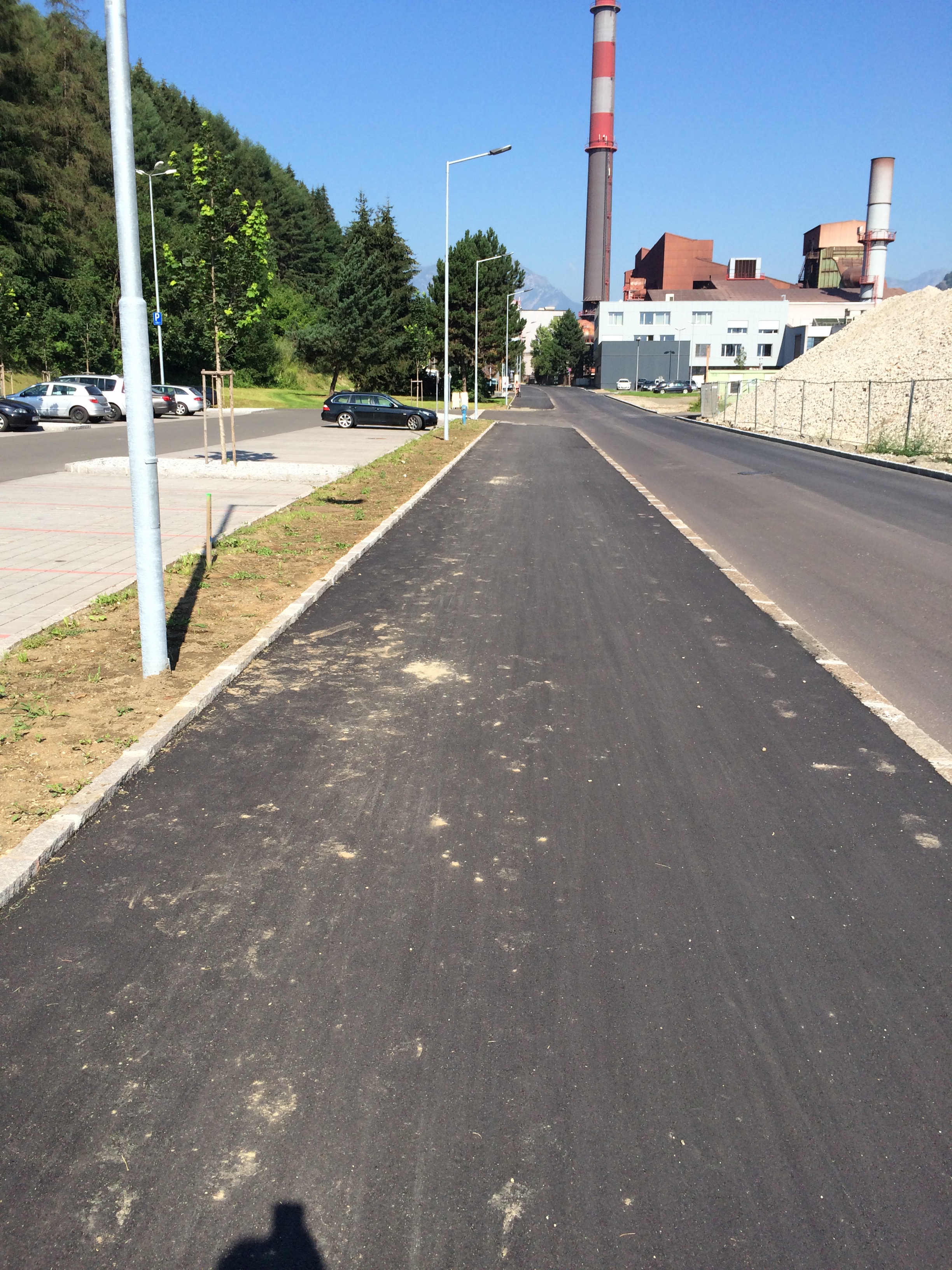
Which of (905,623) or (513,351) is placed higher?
(513,351)

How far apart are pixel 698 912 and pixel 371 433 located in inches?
1302

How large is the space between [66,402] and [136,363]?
3515 centimetres

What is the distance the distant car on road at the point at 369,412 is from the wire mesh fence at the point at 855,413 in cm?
1450

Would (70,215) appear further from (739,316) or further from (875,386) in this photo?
(739,316)

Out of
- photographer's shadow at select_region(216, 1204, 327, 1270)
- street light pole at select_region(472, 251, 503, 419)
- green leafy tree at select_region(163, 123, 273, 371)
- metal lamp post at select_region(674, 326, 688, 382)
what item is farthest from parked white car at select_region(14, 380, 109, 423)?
metal lamp post at select_region(674, 326, 688, 382)

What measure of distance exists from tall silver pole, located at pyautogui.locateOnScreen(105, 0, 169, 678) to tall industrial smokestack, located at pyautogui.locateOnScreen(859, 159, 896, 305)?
335 ft

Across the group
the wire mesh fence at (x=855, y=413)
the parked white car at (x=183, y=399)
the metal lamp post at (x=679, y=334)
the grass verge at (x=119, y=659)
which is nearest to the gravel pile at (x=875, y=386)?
the wire mesh fence at (x=855, y=413)

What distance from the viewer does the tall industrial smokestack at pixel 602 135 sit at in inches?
3984

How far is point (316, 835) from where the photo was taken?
4.56 m

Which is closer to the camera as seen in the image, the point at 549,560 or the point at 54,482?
the point at 549,560

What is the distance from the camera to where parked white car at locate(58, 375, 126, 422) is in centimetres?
3944

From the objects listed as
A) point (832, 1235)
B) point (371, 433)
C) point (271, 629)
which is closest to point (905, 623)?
point (271, 629)

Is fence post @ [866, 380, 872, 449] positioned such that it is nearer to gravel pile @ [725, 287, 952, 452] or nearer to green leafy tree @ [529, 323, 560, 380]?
gravel pile @ [725, 287, 952, 452]

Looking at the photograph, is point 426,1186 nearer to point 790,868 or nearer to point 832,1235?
point 832,1235
